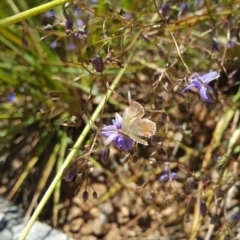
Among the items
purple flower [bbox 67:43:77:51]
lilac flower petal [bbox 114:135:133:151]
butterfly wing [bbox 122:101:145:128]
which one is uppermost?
butterfly wing [bbox 122:101:145:128]

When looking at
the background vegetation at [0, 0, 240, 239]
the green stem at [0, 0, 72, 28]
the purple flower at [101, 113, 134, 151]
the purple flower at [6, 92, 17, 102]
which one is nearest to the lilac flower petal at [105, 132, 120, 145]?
the purple flower at [101, 113, 134, 151]

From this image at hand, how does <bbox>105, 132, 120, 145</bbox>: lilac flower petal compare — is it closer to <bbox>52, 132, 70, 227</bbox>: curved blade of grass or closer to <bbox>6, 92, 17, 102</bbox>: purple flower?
<bbox>52, 132, 70, 227</bbox>: curved blade of grass

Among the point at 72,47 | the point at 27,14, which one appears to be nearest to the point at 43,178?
the point at 72,47

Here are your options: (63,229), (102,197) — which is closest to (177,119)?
(102,197)

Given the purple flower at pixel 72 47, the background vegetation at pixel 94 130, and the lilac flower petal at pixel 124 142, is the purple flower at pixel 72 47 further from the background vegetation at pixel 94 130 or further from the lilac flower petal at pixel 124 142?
the lilac flower petal at pixel 124 142

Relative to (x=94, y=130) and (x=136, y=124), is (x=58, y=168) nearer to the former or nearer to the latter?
(x=94, y=130)

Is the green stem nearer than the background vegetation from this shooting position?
Yes

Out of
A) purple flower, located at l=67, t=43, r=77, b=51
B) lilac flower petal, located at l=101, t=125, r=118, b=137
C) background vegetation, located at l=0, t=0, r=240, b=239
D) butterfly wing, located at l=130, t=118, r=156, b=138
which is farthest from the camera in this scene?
purple flower, located at l=67, t=43, r=77, b=51

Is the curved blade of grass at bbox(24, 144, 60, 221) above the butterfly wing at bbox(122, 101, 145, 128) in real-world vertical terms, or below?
below

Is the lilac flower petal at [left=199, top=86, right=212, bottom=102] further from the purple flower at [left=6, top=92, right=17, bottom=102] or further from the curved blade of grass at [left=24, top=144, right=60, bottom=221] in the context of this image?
the purple flower at [left=6, top=92, right=17, bottom=102]

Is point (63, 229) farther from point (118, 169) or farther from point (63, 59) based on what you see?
point (63, 59)

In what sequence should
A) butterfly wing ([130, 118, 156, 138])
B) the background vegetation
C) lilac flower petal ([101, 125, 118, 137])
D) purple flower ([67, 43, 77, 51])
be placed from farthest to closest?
purple flower ([67, 43, 77, 51])
the background vegetation
lilac flower petal ([101, 125, 118, 137])
butterfly wing ([130, 118, 156, 138])
